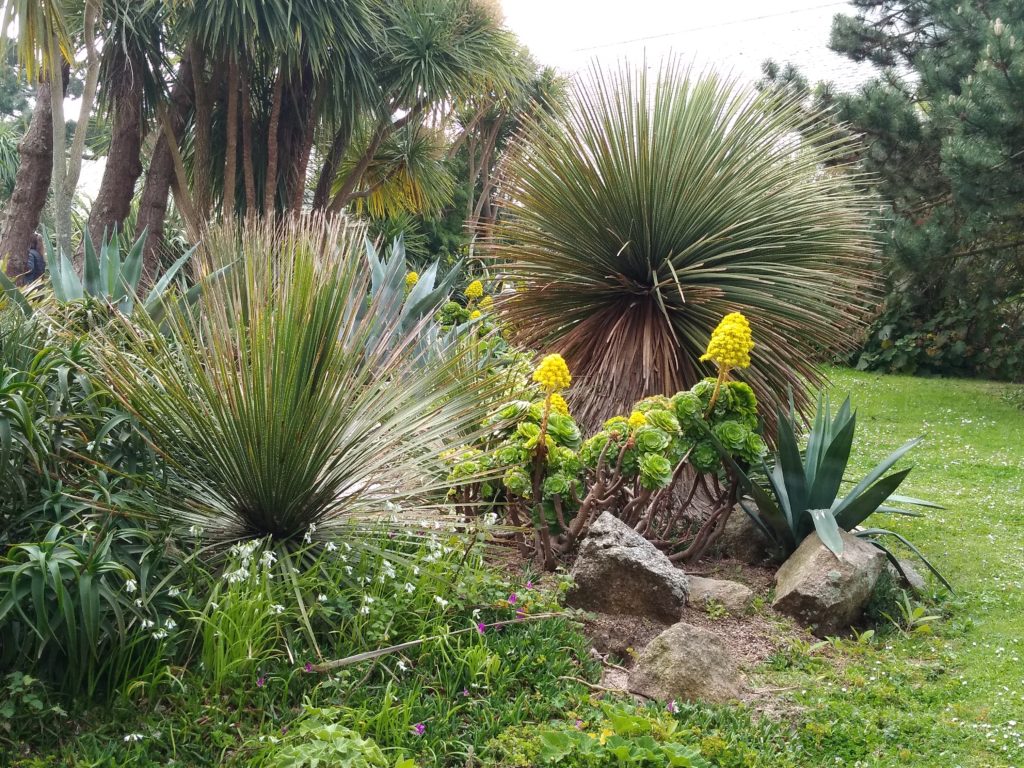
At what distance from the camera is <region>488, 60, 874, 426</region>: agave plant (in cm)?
537

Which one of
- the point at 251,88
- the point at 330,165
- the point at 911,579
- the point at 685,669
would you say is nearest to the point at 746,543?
the point at 911,579

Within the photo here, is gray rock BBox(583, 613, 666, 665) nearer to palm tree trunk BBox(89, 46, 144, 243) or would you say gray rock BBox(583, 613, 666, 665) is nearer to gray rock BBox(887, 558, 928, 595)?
gray rock BBox(887, 558, 928, 595)

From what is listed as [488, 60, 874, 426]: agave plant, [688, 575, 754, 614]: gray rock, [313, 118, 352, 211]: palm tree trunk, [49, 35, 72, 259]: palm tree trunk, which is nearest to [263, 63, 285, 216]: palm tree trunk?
[313, 118, 352, 211]: palm tree trunk

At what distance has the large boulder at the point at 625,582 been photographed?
3.88 m

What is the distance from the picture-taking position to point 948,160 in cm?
951

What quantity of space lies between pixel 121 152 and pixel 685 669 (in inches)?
423

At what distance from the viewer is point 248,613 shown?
9.54 feet

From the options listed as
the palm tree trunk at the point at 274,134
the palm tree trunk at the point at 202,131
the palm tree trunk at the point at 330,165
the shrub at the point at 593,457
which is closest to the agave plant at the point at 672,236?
the shrub at the point at 593,457

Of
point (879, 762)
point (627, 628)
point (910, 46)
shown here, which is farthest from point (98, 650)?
point (910, 46)

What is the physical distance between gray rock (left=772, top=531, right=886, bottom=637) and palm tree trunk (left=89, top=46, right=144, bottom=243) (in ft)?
31.9

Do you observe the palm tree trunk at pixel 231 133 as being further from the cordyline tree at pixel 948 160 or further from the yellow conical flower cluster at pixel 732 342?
the yellow conical flower cluster at pixel 732 342

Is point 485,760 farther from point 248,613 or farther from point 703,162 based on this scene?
point 703,162

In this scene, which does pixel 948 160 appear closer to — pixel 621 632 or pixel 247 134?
pixel 621 632

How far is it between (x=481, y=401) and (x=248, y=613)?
137cm
